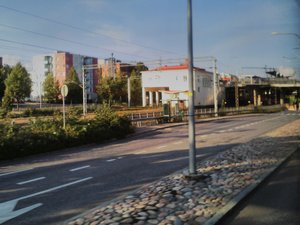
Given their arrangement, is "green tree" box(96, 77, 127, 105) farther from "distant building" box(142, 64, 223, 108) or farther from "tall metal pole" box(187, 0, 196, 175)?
"tall metal pole" box(187, 0, 196, 175)

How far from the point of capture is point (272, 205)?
7301mm

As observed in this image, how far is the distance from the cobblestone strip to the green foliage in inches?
352

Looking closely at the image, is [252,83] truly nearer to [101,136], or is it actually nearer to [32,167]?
[101,136]

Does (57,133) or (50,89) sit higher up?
(50,89)

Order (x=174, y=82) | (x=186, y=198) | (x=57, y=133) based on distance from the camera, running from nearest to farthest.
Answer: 1. (x=186, y=198)
2. (x=57, y=133)
3. (x=174, y=82)

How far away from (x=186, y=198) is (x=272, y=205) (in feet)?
5.04

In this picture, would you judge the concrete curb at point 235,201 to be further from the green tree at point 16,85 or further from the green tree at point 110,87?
the green tree at point 16,85

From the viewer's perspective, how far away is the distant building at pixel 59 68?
139 m

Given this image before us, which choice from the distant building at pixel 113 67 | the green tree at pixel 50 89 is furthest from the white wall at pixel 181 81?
the green tree at pixel 50 89

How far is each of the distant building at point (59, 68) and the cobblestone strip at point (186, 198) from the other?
422 ft

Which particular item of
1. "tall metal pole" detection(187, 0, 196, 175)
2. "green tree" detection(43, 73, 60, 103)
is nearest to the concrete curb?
"tall metal pole" detection(187, 0, 196, 175)

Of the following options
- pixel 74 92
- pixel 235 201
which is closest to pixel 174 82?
pixel 74 92

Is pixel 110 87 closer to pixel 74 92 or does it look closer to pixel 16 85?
pixel 16 85

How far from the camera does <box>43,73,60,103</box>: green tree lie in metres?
106
